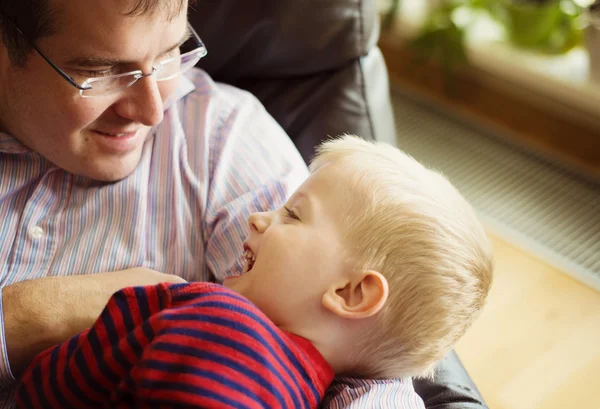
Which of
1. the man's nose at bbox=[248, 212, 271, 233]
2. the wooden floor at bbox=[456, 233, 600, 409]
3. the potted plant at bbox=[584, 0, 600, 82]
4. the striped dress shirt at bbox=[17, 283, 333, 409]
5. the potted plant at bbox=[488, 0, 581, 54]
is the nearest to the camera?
the striped dress shirt at bbox=[17, 283, 333, 409]

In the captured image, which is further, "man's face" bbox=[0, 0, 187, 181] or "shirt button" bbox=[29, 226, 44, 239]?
"shirt button" bbox=[29, 226, 44, 239]

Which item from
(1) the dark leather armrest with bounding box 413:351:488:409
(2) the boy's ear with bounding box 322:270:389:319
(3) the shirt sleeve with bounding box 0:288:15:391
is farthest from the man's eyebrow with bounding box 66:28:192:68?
(1) the dark leather armrest with bounding box 413:351:488:409

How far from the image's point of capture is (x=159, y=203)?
4.58ft

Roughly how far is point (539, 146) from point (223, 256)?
191cm

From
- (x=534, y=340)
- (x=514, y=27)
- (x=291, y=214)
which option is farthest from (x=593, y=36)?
(x=291, y=214)

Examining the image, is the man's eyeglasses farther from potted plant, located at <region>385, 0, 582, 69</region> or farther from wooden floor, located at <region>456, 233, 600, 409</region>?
potted plant, located at <region>385, 0, 582, 69</region>

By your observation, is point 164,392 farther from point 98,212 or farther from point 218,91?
point 218,91

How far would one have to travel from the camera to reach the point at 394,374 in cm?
115

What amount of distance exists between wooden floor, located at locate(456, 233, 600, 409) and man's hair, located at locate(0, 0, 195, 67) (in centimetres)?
129

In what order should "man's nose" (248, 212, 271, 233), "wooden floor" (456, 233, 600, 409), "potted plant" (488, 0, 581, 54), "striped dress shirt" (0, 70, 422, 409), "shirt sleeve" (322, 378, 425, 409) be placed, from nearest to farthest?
"shirt sleeve" (322, 378, 425, 409)
"man's nose" (248, 212, 271, 233)
"striped dress shirt" (0, 70, 422, 409)
"wooden floor" (456, 233, 600, 409)
"potted plant" (488, 0, 581, 54)

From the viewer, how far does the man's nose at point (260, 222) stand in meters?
1.17

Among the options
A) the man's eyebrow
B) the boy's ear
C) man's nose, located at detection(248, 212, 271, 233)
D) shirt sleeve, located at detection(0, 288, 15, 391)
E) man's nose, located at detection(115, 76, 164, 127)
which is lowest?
shirt sleeve, located at detection(0, 288, 15, 391)

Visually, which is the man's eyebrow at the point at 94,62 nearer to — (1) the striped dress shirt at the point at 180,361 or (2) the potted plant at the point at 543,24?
(1) the striped dress shirt at the point at 180,361

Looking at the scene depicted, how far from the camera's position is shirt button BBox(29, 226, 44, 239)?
133 centimetres
